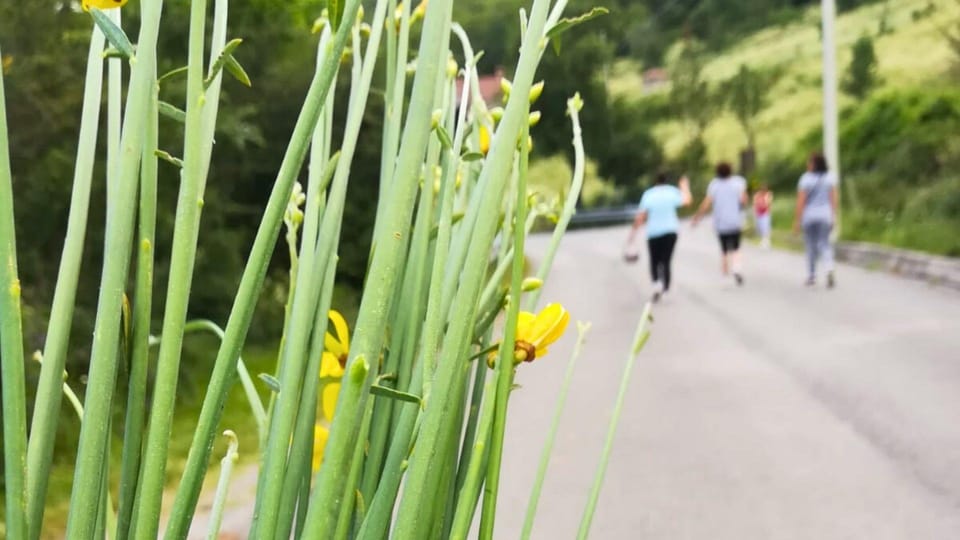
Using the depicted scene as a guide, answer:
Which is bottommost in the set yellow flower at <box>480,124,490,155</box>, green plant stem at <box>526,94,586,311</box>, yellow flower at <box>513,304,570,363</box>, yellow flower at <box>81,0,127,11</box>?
yellow flower at <box>513,304,570,363</box>

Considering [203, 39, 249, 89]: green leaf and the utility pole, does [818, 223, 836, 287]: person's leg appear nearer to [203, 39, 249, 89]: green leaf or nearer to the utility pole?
the utility pole

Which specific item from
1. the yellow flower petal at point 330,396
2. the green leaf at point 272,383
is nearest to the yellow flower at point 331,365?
the yellow flower petal at point 330,396

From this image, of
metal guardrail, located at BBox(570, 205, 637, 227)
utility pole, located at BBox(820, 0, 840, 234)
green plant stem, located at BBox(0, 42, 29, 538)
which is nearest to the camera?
green plant stem, located at BBox(0, 42, 29, 538)

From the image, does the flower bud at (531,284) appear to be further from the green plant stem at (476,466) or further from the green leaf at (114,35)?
the green leaf at (114,35)

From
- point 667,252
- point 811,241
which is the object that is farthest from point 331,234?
point 811,241

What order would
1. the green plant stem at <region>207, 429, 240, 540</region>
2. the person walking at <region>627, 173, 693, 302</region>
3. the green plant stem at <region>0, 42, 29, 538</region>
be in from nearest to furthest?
1. the green plant stem at <region>0, 42, 29, 538</region>
2. the green plant stem at <region>207, 429, 240, 540</region>
3. the person walking at <region>627, 173, 693, 302</region>

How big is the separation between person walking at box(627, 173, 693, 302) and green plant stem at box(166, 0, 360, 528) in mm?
8353

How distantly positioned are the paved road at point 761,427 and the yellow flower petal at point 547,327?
0.59 m

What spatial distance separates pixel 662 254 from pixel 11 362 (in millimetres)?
8554

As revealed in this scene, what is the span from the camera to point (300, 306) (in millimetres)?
602

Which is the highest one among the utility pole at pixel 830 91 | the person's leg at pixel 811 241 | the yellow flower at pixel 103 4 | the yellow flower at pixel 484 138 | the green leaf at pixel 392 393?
the utility pole at pixel 830 91

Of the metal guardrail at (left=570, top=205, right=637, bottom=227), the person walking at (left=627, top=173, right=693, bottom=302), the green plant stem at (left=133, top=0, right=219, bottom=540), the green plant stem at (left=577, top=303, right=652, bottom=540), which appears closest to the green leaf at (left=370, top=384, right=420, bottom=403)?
the green plant stem at (left=133, top=0, right=219, bottom=540)

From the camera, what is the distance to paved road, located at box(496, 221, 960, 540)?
3.27 m

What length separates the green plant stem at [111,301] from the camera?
52 cm
